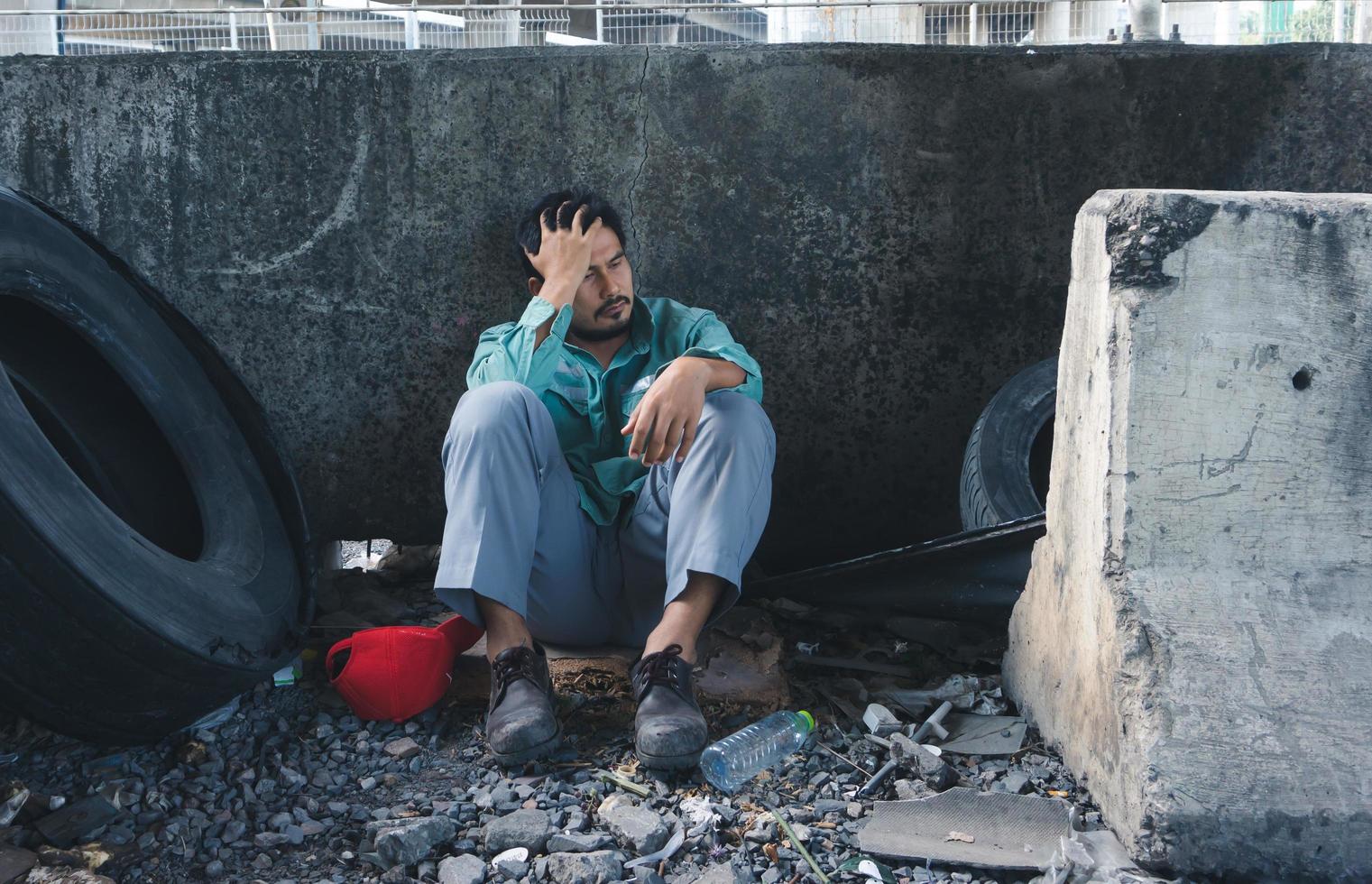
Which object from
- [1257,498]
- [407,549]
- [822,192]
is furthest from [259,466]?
[1257,498]

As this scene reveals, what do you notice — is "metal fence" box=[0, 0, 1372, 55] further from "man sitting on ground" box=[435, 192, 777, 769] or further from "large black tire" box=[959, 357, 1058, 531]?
"large black tire" box=[959, 357, 1058, 531]

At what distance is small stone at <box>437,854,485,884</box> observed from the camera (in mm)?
2037

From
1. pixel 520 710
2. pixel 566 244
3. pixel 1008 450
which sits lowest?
pixel 520 710

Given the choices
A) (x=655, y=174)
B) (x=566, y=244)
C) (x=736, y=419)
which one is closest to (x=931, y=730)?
(x=736, y=419)

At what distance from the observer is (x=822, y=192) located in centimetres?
351

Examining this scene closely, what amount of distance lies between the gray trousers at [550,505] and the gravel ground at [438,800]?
1.14ft

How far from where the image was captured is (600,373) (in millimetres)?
3010

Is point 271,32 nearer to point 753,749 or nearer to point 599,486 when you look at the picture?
point 599,486

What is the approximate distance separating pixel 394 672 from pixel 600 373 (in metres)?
0.94

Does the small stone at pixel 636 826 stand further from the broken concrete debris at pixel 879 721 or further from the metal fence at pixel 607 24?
the metal fence at pixel 607 24

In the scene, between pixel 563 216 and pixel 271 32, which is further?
pixel 271 32

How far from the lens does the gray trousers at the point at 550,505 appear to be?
2.52 metres

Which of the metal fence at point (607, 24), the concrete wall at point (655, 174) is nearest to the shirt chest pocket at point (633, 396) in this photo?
the concrete wall at point (655, 174)

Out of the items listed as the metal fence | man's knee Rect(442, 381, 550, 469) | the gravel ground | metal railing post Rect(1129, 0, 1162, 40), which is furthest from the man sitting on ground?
metal railing post Rect(1129, 0, 1162, 40)
